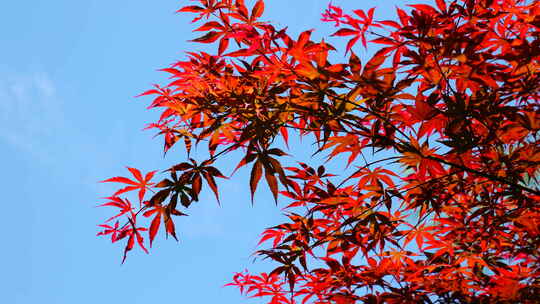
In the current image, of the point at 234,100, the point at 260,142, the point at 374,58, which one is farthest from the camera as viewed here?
the point at 234,100

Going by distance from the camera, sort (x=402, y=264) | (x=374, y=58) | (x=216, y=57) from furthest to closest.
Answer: (x=402, y=264), (x=216, y=57), (x=374, y=58)

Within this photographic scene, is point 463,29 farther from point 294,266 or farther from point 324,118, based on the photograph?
point 294,266

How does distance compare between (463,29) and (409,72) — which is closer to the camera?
(409,72)

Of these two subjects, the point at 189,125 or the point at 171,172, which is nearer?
the point at 171,172

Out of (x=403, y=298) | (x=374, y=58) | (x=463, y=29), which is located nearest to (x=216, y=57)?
(x=374, y=58)

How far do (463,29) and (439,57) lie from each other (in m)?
0.31

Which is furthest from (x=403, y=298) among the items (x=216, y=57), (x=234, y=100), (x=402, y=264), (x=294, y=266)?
(x=216, y=57)

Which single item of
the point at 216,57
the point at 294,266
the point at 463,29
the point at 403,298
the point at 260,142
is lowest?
the point at 403,298

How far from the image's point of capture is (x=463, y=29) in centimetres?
187

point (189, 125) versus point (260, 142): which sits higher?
point (189, 125)

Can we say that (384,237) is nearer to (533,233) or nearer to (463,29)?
(533,233)

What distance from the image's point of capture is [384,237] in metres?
2.08

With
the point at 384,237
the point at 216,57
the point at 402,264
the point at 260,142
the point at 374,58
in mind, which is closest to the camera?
the point at 374,58

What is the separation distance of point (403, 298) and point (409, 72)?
3.41ft
